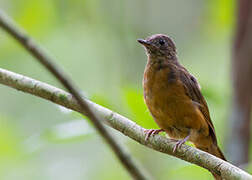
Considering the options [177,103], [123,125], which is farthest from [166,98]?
[123,125]

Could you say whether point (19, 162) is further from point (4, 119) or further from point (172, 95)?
point (172, 95)

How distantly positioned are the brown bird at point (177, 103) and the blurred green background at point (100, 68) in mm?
157

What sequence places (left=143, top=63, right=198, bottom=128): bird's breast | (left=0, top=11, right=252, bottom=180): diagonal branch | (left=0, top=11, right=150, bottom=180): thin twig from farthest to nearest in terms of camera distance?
(left=143, top=63, right=198, bottom=128): bird's breast, (left=0, top=11, right=252, bottom=180): diagonal branch, (left=0, top=11, right=150, bottom=180): thin twig

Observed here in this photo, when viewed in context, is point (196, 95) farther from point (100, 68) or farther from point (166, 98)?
point (100, 68)

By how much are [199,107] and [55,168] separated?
13.3 feet

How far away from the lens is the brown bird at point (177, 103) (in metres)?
4.69

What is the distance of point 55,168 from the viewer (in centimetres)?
827

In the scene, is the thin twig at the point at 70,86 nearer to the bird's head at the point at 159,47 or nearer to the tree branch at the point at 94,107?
the tree branch at the point at 94,107

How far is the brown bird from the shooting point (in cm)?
469

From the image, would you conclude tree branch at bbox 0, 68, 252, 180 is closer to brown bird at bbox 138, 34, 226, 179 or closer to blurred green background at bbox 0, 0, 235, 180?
blurred green background at bbox 0, 0, 235, 180

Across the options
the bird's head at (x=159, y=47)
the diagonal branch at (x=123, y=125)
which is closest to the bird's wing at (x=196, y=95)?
the bird's head at (x=159, y=47)

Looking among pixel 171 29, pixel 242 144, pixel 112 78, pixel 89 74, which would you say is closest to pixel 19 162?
pixel 112 78

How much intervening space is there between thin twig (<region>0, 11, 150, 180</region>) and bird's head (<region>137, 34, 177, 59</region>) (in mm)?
3129

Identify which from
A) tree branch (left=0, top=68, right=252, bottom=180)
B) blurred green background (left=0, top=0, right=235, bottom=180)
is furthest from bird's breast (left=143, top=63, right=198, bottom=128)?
tree branch (left=0, top=68, right=252, bottom=180)
